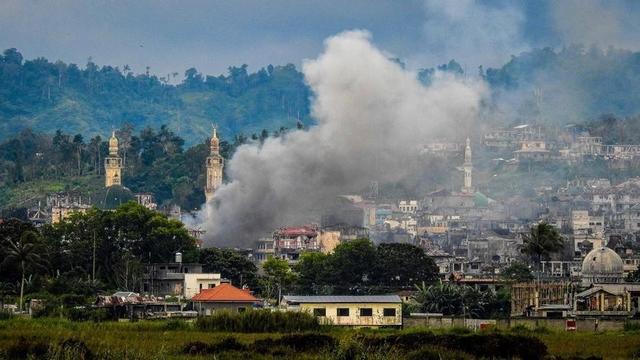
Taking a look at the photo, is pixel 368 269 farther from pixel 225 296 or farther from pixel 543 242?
pixel 225 296

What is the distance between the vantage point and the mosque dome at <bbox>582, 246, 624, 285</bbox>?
258 ft

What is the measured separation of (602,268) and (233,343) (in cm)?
4180

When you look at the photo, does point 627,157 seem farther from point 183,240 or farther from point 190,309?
point 190,309

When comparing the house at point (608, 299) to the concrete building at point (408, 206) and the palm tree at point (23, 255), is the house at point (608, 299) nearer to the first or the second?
the palm tree at point (23, 255)

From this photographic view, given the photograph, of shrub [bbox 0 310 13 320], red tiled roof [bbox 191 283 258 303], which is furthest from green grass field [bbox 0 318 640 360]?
red tiled roof [bbox 191 283 258 303]

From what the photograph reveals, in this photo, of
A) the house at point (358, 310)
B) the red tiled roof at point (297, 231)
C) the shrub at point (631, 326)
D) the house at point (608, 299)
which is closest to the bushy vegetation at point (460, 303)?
the house at point (608, 299)

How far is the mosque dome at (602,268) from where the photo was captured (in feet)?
258

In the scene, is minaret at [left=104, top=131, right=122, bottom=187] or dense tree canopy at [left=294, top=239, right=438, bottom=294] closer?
dense tree canopy at [left=294, top=239, right=438, bottom=294]

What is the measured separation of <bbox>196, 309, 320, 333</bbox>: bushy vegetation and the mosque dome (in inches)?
1249

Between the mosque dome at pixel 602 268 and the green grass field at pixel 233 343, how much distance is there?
2996cm

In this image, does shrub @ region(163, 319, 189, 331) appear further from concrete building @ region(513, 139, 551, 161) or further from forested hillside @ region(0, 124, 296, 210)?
concrete building @ region(513, 139, 551, 161)

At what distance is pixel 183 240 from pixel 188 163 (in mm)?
77535

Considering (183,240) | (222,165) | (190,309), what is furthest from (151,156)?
(190,309)

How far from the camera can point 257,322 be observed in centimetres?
4844
